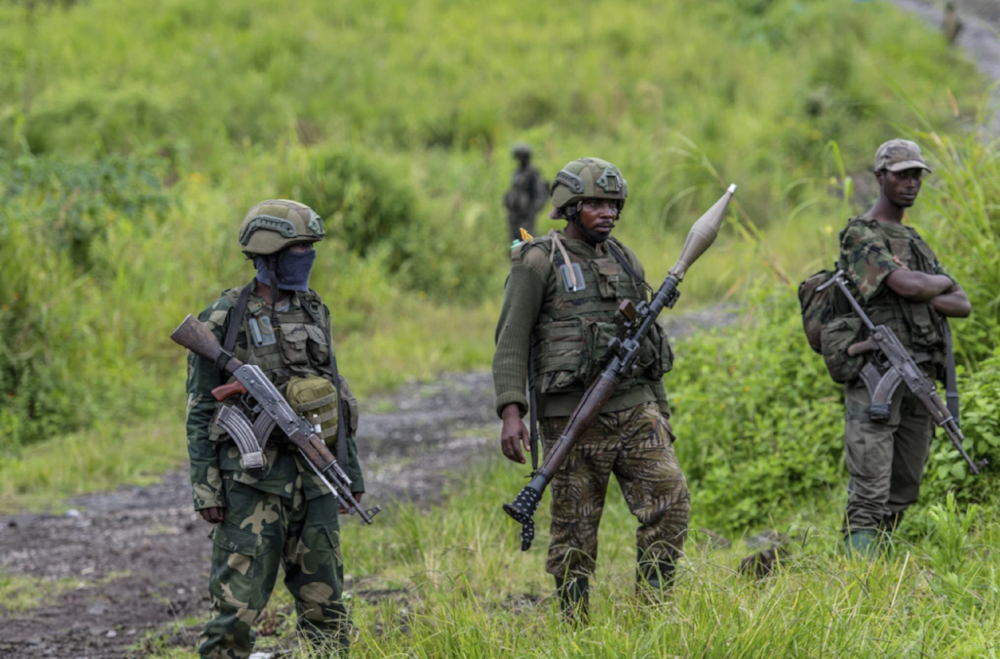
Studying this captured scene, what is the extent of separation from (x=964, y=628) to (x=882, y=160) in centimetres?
186

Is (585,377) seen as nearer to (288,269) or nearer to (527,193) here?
(288,269)

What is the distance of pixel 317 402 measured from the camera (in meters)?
3.53

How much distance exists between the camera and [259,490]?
3502 millimetres

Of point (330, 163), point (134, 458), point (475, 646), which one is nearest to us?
point (475, 646)

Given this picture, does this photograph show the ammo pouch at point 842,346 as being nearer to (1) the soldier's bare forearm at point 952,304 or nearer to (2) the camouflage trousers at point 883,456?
(2) the camouflage trousers at point 883,456

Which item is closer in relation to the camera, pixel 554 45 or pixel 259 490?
pixel 259 490

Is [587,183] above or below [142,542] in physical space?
above

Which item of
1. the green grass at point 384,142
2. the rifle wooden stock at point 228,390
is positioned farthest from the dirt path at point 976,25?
the rifle wooden stock at point 228,390

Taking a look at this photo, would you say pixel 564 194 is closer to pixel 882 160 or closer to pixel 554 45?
pixel 882 160

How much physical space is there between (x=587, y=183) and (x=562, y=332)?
20.6 inches

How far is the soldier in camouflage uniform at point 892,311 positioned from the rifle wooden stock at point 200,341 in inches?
94.4

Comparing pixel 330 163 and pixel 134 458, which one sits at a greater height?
pixel 330 163

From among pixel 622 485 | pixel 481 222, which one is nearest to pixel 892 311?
pixel 622 485

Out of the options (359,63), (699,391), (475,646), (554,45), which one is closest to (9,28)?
(359,63)
